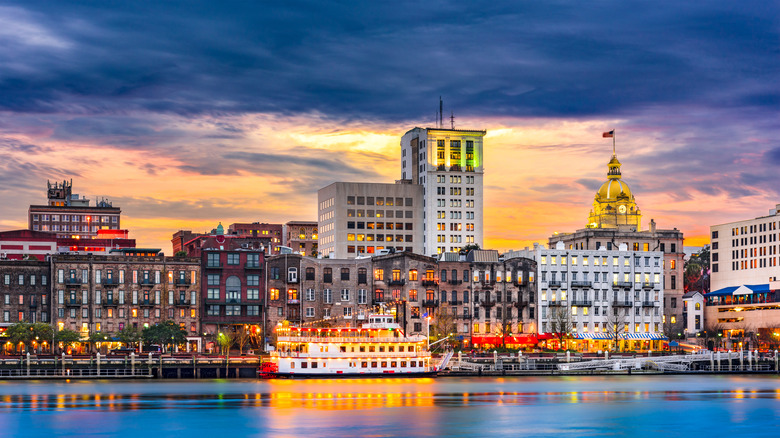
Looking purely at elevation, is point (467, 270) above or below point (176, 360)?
above

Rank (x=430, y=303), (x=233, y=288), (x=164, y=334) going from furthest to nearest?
(x=430, y=303) < (x=233, y=288) < (x=164, y=334)

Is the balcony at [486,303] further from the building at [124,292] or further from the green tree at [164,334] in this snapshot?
the green tree at [164,334]

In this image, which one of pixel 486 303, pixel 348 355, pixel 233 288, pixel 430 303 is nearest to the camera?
pixel 348 355

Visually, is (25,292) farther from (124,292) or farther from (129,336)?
(129,336)

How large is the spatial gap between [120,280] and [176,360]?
2896 centimetres

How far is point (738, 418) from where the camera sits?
111 m

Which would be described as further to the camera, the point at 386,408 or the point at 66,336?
the point at 66,336

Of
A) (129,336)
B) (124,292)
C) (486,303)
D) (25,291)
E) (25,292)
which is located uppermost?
(25,291)

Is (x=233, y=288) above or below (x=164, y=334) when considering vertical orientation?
above

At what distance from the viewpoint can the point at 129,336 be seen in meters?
176

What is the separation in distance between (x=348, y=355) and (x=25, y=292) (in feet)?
193

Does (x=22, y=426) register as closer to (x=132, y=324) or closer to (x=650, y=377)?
(x=132, y=324)

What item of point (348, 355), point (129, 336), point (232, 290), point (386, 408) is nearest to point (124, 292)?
point (129, 336)

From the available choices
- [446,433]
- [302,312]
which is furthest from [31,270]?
[446,433]
